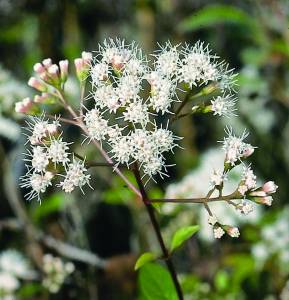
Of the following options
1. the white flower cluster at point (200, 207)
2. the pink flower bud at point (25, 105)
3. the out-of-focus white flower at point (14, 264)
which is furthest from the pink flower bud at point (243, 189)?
the out-of-focus white flower at point (14, 264)

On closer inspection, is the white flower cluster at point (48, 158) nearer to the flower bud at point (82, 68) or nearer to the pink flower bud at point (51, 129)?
the pink flower bud at point (51, 129)

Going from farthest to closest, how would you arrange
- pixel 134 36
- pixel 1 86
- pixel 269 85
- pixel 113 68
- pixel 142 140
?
A: pixel 134 36
pixel 269 85
pixel 1 86
pixel 113 68
pixel 142 140

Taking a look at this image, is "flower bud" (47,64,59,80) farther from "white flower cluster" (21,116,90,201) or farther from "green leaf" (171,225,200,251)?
"green leaf" (171,225,200,251)

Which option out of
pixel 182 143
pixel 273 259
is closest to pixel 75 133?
pixel 182 143

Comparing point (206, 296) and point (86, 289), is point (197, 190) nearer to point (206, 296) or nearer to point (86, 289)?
point (206, 296)

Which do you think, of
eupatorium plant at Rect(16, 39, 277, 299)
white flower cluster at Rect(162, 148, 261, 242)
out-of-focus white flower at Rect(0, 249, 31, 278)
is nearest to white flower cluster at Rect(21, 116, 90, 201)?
eupatorium plant at Rect(16, 39, 277, 299)

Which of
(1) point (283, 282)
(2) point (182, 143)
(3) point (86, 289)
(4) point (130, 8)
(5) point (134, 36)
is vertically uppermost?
(4) point (130, 8)

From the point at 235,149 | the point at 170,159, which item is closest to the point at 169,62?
the point at 235,149

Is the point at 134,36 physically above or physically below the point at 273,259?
above
